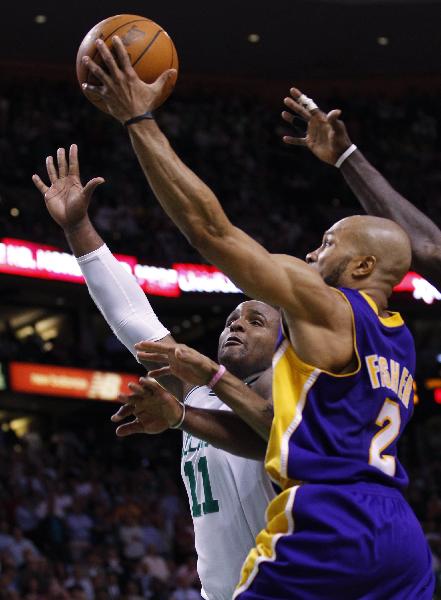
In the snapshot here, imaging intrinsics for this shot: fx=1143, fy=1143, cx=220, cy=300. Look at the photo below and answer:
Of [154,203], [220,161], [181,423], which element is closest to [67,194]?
[181,423]

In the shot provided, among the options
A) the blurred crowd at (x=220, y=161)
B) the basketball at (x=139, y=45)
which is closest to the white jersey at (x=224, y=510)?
the basketball at (x=139, y=45)

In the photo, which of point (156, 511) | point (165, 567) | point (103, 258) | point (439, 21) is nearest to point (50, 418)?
point (156, 511)

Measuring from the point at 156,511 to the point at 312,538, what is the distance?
10996 mm

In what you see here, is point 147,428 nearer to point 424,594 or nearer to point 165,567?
point 424,594

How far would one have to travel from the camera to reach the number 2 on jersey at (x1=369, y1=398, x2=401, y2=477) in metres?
3.35

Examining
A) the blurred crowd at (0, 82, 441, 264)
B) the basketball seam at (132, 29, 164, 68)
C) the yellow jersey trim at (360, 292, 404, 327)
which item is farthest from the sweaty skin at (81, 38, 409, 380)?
the blurred crowd at (0, 82, 441, 264)

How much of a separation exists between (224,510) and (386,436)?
105 cm

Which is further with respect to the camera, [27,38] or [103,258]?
[27,38]

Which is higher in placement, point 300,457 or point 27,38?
point 300,457

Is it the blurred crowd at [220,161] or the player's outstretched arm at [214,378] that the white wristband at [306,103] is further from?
the blurred crowd at [220,161]

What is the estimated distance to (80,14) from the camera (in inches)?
755

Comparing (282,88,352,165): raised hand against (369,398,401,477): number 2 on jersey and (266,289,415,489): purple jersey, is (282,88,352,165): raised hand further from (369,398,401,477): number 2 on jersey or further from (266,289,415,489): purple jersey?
Result: (369,398,401,477): number 2 on jersey

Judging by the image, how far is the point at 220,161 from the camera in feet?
65.3

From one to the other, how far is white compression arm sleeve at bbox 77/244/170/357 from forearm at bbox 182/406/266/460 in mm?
609
